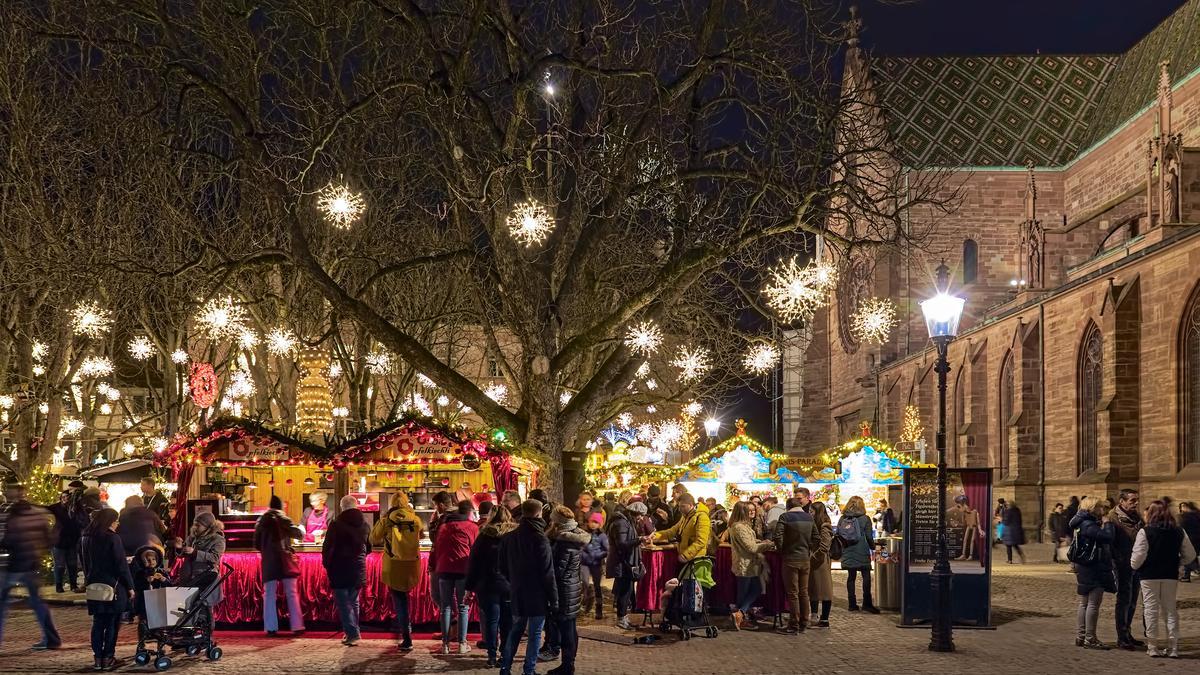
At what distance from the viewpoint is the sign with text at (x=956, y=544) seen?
55.8 feet

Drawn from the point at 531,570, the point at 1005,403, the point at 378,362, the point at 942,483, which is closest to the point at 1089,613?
the point at 942,483

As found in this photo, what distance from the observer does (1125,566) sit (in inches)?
575

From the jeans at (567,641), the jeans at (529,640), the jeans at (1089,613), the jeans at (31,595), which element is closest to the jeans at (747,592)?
the jeans at (1089,613)

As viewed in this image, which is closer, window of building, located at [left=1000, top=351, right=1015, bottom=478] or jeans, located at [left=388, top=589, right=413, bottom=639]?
jeans, located at [left=388, top=589, right=413, bottom=639]

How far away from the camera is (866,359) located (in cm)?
6291

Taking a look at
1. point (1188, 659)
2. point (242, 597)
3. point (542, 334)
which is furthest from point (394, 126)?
point (1188, 659)

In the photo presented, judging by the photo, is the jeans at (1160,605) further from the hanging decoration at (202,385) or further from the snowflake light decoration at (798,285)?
the hanging decoration at (202,385)

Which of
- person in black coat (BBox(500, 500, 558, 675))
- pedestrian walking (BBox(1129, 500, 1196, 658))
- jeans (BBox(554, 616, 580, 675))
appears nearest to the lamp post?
pedestrian walking (BBox(1129, 500, 1196, 658))

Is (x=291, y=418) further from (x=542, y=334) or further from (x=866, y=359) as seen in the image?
(x=866, y=359)

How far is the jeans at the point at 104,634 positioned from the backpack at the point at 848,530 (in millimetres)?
9910

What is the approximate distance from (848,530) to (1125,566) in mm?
4593

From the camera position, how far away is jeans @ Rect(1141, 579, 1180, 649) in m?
14.1

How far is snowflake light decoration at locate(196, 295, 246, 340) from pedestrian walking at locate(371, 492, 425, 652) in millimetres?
6986

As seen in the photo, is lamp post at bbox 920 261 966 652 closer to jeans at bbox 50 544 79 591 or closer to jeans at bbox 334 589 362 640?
jeans at bbox 334 589 362 640
